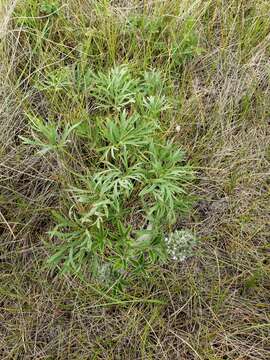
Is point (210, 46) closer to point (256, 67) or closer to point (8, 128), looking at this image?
point (256, 67)

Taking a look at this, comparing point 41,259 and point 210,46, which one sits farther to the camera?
point 210,46

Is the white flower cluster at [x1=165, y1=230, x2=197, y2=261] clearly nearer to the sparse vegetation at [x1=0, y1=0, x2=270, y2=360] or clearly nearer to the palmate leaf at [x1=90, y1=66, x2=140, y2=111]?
the sparse vegetation at [x1=0, y1=0, x2=270, y2=360]

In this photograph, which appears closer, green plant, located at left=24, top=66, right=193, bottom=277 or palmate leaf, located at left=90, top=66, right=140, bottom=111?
green plant, located at left=24, top=66, right=193, bottom=277

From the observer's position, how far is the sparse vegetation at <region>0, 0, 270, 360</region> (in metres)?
1.83

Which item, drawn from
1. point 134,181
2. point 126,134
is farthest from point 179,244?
point 126,134

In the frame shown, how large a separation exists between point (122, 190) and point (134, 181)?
162mm

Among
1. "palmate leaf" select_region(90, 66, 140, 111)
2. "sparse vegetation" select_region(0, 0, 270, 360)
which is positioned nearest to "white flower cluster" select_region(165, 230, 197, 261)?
"sparse vegetation" select_region(0, 0, 270, 360)

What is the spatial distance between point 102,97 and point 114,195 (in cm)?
58

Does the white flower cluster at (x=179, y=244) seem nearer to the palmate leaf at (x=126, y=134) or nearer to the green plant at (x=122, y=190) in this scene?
the green plant at (x=122, y=190)

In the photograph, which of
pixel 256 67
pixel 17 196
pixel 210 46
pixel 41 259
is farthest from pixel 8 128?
pixel 256 67

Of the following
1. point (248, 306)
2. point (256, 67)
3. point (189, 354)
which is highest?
point (256, 67)

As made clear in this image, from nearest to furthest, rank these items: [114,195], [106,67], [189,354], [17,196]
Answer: [114,195]
[189,354]
[17,196]
[106,67]

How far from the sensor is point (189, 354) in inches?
74.0

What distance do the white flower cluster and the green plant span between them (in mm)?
63
